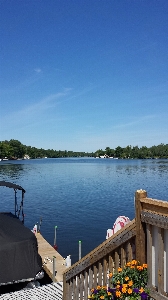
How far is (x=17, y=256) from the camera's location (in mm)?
10469

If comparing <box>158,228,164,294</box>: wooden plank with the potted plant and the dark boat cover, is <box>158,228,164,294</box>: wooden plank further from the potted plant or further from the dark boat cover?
the dark boat cover

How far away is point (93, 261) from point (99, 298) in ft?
2.35

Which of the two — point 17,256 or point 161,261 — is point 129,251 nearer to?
point 161,261

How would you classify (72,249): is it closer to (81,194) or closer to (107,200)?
(107,200)

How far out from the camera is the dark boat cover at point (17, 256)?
10.2 m

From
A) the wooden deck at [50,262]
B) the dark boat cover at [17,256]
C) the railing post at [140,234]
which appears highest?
the railing post at [140,234]

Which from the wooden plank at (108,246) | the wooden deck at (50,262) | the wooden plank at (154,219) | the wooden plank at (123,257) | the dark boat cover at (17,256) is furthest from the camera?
the wooden deck at (50,262)

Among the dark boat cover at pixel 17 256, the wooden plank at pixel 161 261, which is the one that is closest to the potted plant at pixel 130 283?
the wooden plank at pixel 161 261

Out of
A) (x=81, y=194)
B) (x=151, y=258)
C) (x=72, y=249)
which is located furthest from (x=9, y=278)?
(x=81, y=194)

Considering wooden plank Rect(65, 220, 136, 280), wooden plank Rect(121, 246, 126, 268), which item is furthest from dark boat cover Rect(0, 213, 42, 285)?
wooden plank Rect(121, 246, 126, 268)

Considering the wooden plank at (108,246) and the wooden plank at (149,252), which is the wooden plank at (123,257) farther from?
the wooden plank at (149,252)

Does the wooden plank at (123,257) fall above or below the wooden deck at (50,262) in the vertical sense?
above

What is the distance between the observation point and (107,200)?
47.5 meters

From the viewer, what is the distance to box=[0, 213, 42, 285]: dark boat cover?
1020 cm
